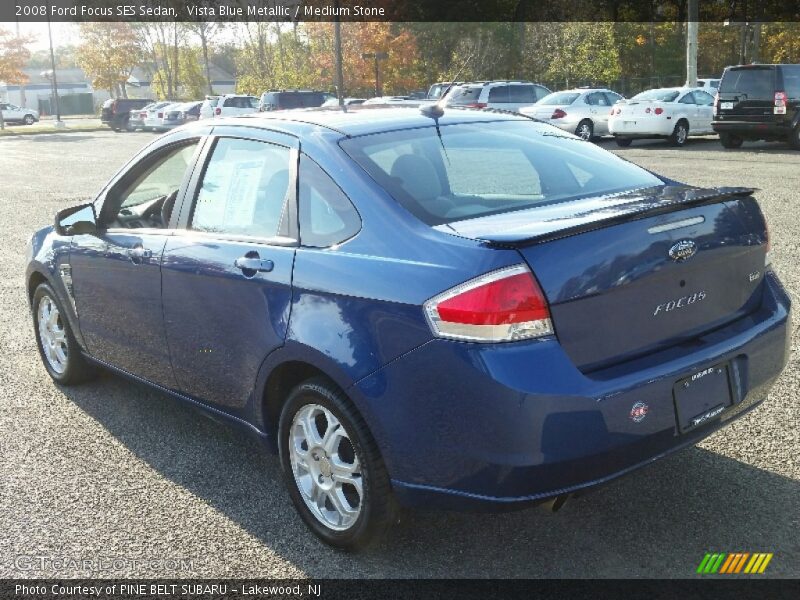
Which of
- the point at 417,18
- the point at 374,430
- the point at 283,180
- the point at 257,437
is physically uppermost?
the point at 417,18

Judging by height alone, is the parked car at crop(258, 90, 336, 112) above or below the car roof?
above

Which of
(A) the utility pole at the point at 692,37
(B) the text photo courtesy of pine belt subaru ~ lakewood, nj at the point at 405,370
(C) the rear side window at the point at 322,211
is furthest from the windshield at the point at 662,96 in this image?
(C) the rear side window at the point at 322,211

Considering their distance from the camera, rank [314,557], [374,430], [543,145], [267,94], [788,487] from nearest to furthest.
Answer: [374,430] → [314,557] → [788,487] → [543,145] → [267,94]

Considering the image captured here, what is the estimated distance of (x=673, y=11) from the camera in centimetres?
5769

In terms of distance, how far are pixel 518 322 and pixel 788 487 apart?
173 centimetres

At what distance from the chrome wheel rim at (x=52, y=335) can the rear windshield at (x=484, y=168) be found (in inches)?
113

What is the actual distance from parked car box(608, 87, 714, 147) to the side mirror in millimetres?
19712

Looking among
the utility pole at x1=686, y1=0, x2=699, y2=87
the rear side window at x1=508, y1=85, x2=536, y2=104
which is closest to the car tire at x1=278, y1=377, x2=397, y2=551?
the rear side window at x1=508, y1=85, x2=536, y2=104

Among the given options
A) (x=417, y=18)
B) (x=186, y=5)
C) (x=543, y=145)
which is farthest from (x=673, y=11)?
(x=543, y=145)

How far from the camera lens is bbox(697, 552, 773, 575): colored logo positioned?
3215mm

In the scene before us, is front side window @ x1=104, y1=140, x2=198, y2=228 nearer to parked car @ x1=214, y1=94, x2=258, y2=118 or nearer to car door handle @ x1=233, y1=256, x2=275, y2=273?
car door handle @ x1=233, y1=256, x2=275, y2=273

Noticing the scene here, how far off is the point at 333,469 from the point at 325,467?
0.19 ft

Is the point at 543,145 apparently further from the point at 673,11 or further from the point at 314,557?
the point at 673,11

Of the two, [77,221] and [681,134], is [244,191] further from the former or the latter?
[681,134]
